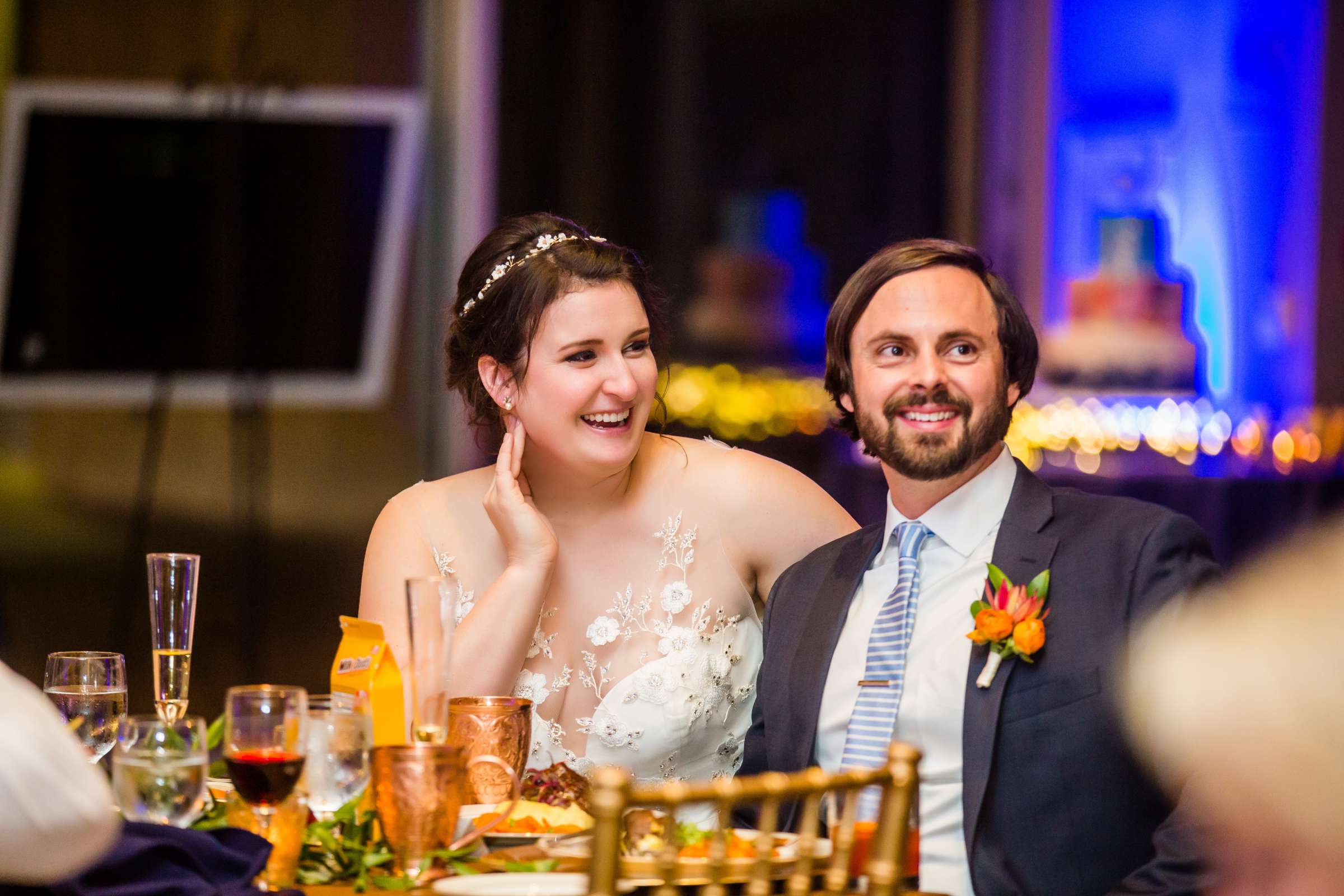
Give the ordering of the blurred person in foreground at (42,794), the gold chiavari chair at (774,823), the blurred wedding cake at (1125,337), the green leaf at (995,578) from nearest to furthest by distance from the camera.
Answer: the blurred person in foreground at (42,794), the gold chiavari chair at (774,823), the green leaf at (995,578), the blurred wedding cake at (1125,337)

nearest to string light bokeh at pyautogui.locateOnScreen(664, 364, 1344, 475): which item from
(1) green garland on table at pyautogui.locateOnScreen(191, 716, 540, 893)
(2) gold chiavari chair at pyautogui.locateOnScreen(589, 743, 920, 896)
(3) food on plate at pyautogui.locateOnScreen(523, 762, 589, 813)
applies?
(3) food on plate at pyautogui.locateOnScreen(523, 762, 589, 813)

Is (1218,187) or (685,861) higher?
(1218,187)

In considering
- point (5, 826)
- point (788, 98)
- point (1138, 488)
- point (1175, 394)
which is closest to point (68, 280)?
point (788, 98)

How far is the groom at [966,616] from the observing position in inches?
79.0

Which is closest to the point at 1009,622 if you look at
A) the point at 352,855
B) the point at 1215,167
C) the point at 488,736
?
the point at 488,736

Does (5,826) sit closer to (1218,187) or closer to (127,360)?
(127,360)

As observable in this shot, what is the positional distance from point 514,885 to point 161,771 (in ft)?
1.27

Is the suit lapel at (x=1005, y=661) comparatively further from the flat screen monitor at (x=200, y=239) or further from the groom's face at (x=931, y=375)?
the flat screen monitor at (x=200, y=239)

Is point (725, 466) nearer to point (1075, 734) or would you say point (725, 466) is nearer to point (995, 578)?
point (995, 578)

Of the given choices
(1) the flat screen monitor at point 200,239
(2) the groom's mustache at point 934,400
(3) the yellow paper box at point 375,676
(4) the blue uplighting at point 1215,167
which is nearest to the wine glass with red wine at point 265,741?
(3) the yellow paper box at point 375,676

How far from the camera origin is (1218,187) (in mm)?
6449

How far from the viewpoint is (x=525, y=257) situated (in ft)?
9.03

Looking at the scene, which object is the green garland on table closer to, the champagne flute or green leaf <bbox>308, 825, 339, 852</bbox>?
green leaf <bbox>308, 825, 339, 852</bbox>

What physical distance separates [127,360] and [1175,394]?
4.10 m
